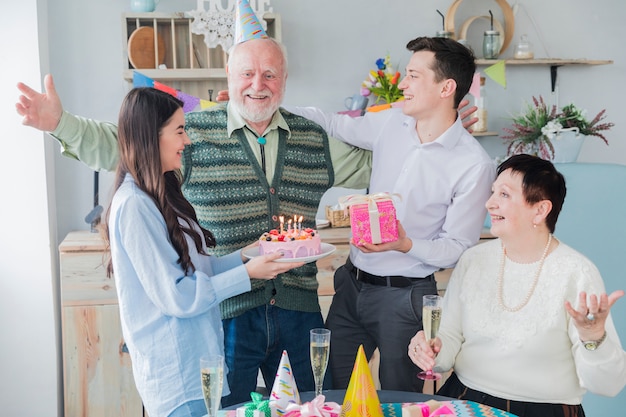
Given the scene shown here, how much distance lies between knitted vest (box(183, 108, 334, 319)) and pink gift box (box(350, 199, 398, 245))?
0.88 ft

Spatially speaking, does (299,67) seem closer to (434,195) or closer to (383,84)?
(383,84)

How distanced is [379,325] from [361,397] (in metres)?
0.70

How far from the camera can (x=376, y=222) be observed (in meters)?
1.96

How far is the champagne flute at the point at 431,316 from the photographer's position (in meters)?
1.67

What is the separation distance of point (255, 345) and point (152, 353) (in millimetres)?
442

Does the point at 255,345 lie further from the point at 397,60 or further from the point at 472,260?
the point at 397,60

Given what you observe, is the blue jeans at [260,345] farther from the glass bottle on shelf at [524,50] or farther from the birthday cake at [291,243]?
the glass bottle on shelf at [524,50]

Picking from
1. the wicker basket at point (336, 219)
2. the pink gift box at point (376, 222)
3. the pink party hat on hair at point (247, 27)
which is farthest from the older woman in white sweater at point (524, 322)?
the wicker basket at point (336, 219)

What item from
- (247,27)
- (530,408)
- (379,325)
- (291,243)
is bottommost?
(530,408)

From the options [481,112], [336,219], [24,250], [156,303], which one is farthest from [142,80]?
[481,112]

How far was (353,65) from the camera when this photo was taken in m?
3.75

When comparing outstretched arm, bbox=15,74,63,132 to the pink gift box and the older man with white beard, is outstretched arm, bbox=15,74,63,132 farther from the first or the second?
the pink gift box

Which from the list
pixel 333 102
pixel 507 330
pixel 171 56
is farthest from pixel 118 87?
pixel 507 330

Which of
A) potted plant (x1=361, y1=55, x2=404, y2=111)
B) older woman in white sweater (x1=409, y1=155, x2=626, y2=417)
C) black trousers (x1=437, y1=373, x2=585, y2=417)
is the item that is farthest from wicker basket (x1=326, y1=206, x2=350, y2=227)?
black trousers (x1=437, y1=373, x2=585, y2=417)
